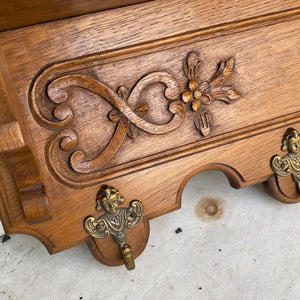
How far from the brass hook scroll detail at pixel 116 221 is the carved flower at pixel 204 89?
0.63ft

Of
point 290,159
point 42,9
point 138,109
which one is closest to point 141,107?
point 138,109

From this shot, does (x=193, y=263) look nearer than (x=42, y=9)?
No

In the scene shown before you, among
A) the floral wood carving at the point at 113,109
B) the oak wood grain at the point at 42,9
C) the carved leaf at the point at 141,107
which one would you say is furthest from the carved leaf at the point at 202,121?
the oak wood grain at the point at 42,9

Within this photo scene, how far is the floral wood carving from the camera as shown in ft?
2.06

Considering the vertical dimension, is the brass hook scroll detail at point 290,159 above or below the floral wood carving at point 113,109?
below

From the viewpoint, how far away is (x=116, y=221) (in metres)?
0.71

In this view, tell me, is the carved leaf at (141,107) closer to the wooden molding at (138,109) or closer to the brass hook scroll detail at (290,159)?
the wooden molding at (138,109)

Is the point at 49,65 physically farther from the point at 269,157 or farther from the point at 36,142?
the point at 269,157

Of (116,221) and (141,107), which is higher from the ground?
(141,107)

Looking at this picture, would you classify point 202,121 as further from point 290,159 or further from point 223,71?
point 290,159

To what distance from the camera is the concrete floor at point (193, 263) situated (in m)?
0.73

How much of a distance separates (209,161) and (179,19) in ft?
0.86

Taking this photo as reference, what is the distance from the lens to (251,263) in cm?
76

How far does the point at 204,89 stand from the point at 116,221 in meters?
0.29
